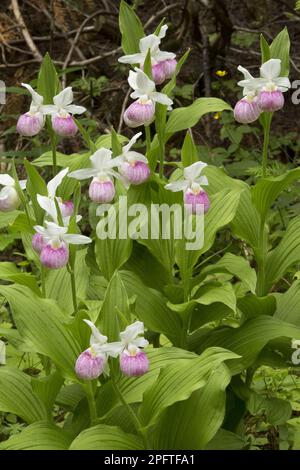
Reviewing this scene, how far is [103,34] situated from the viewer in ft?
13.5

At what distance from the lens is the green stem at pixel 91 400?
1.74 metres

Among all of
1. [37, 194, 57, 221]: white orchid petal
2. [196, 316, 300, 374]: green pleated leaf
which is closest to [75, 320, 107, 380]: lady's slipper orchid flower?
[37, 194, 57, 221]: white orchid petal

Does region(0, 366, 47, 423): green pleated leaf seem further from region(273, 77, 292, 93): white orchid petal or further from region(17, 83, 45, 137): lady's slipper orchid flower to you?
region(273, 77, 292, 93): white orchid petal

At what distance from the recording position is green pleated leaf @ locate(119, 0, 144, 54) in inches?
81.2

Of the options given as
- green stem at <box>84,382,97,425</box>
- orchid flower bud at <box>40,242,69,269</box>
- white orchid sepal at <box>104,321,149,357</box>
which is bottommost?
green stem at <box>84,382,97,425</box>

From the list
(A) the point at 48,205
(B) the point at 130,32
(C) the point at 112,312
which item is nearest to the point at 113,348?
(C) the point at 112,312

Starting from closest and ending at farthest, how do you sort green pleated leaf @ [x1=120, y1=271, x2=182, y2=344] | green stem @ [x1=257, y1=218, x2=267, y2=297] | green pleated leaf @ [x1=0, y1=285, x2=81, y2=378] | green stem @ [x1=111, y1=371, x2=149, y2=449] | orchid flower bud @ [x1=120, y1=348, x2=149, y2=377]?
orchid flower bud @ [x1=120, y1=348, x2=149, y2=377] → green stem @ [x1=111, y1=371, x2=149, y2=449] → green pleated leaf @ [x1=0, y1=285, x2=81, y2=378] → green pleated leaf @ [x1=120, y1=271, x2=182, y2=344] → green stem @ [x1=257, y1=218, x2=267, y2=297]

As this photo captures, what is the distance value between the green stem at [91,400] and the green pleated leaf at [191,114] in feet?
2.36

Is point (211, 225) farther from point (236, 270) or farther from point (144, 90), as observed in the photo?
point (144, 90)

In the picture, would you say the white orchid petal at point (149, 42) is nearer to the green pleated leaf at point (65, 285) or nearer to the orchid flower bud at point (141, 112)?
the orchid flower bud at point (141, 112)

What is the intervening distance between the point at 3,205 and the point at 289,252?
0.77 metres

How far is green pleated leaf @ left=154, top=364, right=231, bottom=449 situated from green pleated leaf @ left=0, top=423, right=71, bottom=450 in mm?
215

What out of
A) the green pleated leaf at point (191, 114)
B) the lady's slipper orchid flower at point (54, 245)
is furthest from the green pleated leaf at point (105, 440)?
the green pleated leaf at point (191, 114)

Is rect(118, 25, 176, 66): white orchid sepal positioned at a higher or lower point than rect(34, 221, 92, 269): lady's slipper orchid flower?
higher
